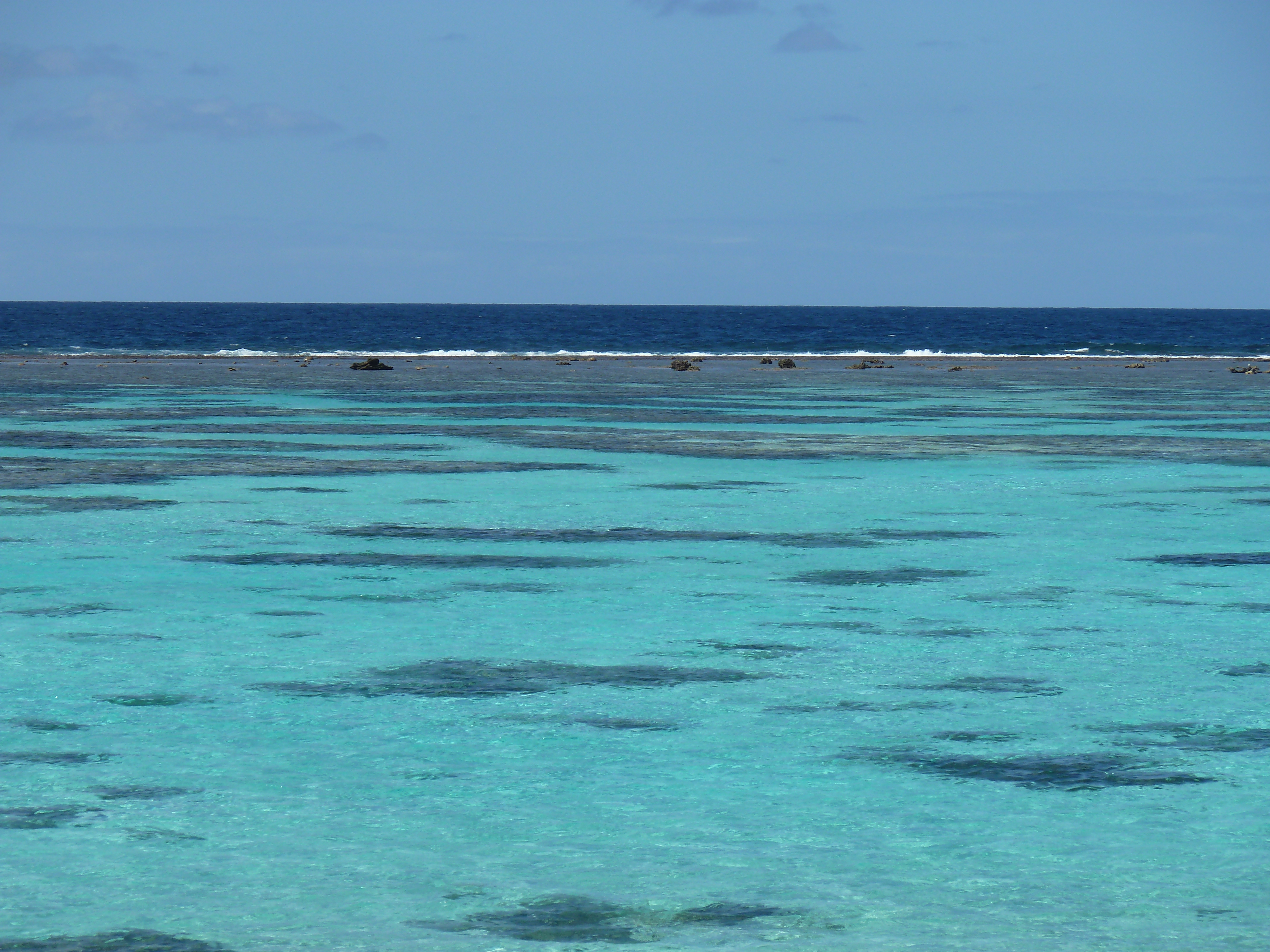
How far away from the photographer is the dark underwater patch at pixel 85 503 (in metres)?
19.5

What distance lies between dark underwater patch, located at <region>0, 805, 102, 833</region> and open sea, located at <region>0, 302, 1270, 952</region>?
0.08 ft

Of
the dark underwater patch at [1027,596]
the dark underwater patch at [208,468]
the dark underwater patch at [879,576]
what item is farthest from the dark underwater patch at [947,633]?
the dark underwater patch at [208,468]

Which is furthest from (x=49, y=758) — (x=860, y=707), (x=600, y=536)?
(x=600, y=536)

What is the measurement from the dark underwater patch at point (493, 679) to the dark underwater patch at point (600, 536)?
18.8ft

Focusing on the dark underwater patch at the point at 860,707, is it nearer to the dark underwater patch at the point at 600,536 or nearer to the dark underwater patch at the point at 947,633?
the dark underwater patch at the point at 947,633

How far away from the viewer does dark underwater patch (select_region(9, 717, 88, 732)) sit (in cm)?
980

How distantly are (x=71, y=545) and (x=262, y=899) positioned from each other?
408 inches

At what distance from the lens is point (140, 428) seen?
32031 millimetres

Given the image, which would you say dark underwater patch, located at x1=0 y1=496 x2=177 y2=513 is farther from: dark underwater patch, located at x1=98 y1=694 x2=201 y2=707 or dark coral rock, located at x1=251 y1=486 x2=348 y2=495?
dark underwater patch, located at x1=98 y1=694 x2=201 y2=707

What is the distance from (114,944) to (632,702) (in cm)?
436

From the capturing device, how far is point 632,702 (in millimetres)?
10516

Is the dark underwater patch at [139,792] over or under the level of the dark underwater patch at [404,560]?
under

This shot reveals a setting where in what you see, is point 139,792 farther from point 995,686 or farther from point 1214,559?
point 1214,559

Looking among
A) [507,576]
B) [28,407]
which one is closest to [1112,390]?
[28,407]
